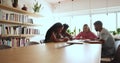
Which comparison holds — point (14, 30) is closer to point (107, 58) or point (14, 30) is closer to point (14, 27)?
point (14, 27)

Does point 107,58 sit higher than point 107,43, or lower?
lower

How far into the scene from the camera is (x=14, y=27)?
4.09m

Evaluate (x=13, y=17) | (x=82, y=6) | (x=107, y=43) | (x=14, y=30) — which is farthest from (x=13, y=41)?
(x=82, y=6)

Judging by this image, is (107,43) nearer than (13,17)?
Yes

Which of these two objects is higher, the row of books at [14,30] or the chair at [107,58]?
the row of books at [14,30]

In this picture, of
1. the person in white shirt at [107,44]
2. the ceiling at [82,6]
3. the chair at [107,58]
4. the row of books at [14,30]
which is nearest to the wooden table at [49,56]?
the chair at [107,58]


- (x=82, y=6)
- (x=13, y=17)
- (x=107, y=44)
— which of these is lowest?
(x=107, y=44)

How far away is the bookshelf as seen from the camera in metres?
3.73

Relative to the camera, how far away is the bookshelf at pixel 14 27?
3.73 m

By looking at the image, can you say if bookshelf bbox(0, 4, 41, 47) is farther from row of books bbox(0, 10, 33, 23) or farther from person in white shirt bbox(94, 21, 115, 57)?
person in white shirt bbox(94, 21, 115, 57)

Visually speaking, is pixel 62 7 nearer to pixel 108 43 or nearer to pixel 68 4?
pixel 68 4

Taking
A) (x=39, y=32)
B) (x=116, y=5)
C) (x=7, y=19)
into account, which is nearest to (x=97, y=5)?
(x=116, y=5)

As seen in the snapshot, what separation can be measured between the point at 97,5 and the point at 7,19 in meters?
3.36

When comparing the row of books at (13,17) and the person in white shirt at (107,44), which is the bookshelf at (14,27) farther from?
the person in white shirt at (107,44)
